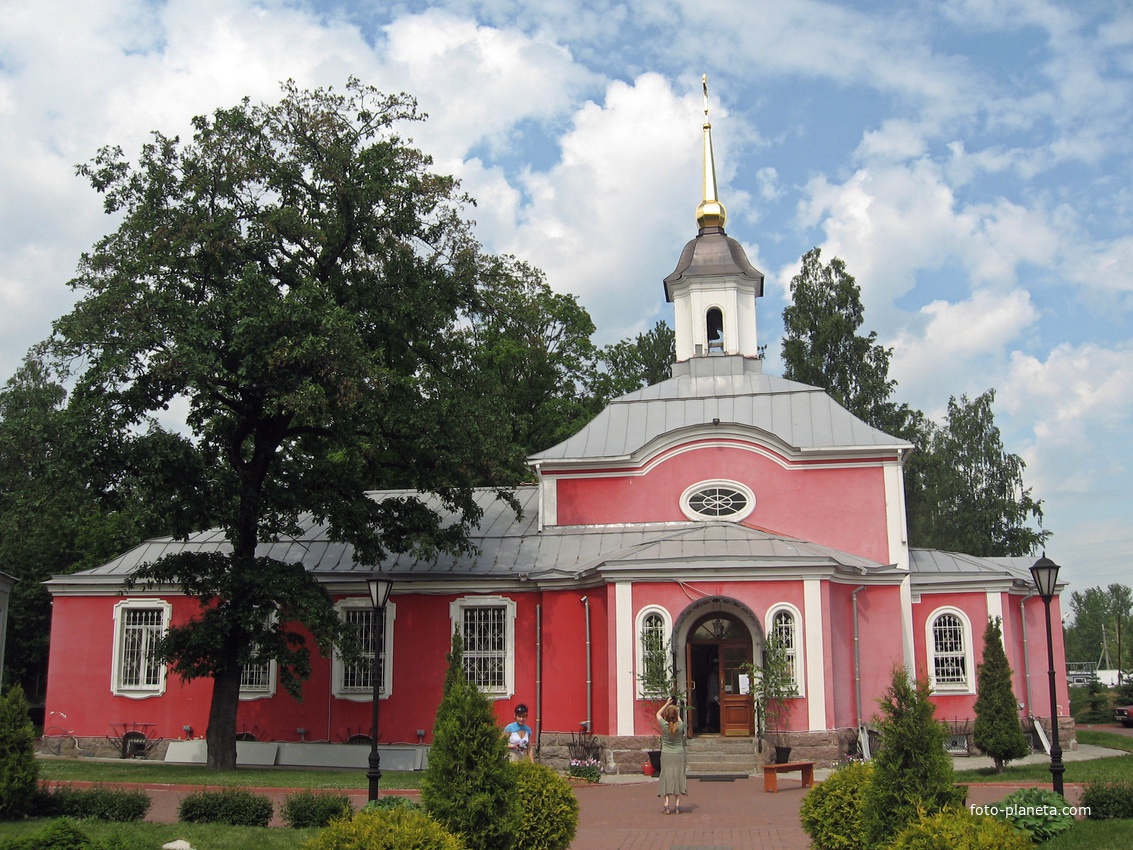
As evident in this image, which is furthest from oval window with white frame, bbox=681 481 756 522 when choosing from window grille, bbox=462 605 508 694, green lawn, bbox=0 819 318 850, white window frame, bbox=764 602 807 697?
green lawn, bbox=0 819 318 850

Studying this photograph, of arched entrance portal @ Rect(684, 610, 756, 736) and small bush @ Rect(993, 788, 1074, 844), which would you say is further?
arched entrance portal @ Rect(684, 610, 756, 736)

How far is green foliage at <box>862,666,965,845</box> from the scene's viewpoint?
8812 mm

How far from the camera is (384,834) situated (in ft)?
26.2

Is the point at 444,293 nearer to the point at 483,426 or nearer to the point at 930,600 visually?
the point at 483,426

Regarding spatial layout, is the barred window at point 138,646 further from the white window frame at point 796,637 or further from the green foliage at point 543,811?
the green foliage at point 543,811

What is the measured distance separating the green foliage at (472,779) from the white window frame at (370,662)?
12094mm

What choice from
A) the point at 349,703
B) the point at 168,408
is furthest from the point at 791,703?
the point at 168,408

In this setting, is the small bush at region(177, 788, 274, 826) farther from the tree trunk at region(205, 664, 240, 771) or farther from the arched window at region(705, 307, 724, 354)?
the arched window at region(705, 307, 724, 354)

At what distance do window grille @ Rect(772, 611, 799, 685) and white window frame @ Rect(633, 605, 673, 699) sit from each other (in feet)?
6.10

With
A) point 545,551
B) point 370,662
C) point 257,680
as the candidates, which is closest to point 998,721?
point 545,551

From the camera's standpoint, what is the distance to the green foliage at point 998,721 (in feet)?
55.4

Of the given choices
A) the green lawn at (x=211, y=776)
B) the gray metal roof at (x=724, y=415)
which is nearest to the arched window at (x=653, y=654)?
the green lawn at (x=211, y=776)

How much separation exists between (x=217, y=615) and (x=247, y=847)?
26.7 ft

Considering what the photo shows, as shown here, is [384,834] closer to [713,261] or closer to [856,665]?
[856,665]
